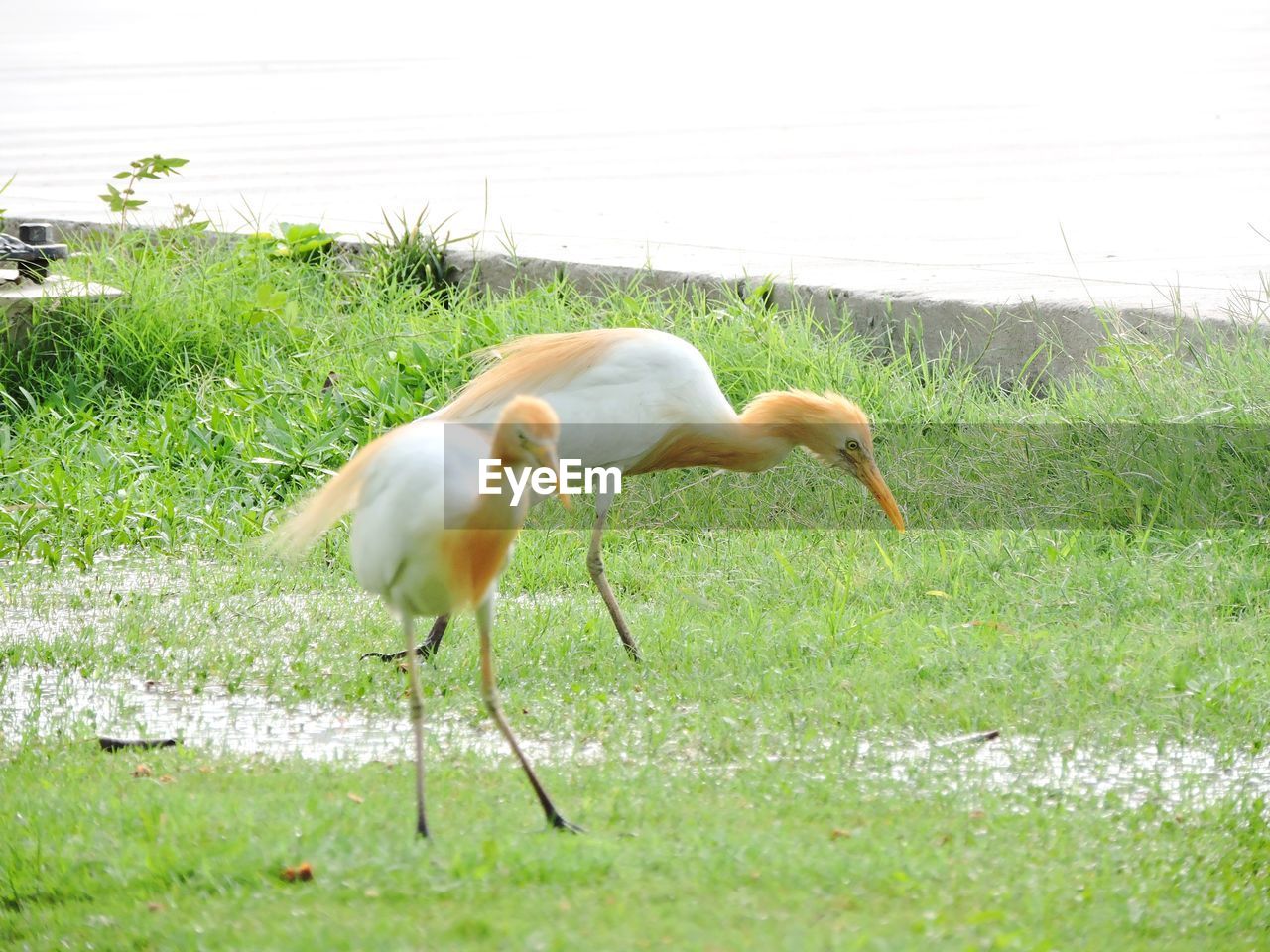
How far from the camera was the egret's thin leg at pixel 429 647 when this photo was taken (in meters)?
5.16

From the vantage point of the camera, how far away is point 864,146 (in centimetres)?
1335

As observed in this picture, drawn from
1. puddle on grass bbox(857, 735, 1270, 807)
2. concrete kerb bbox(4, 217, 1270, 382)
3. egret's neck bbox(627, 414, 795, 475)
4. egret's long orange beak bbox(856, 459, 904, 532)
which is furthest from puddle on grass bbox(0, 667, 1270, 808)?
concrete kerb bbox(4, 217, 1270, 382)

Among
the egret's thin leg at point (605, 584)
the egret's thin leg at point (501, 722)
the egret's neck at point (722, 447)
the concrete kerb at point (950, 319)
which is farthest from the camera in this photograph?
the concrete kerb at point (950, 319)

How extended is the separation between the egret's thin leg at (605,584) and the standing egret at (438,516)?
1.30m

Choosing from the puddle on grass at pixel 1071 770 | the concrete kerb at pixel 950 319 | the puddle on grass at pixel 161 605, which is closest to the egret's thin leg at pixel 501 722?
the puddle on grass at pixel 1071 770

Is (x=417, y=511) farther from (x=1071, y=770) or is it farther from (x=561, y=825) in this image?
(x=1071, y=770)

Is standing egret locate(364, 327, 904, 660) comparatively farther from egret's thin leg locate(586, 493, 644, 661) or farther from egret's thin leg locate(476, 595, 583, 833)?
egret's thin leg locate(476, 595, 583, 833)

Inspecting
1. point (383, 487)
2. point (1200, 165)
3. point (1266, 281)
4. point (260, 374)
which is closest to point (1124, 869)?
point (383, 487)

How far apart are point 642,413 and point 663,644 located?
70 cm

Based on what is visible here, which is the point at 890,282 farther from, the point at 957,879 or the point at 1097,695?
the point at 957,879

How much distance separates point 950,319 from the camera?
7391 mm

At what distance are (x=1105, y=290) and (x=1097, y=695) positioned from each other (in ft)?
10.8

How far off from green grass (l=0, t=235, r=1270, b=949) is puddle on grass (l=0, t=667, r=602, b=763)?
6cm

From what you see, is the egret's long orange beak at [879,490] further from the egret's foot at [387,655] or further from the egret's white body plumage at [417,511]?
the egret's white body plumage at [417,511]
